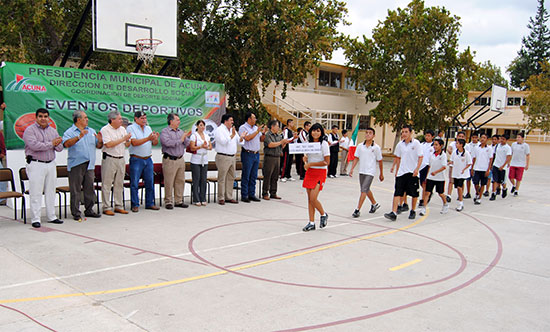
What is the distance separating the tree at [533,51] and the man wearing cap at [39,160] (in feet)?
224

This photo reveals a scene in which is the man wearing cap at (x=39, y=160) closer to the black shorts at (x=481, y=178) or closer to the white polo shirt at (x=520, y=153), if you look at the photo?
the black shorts at (x=481, y=178)

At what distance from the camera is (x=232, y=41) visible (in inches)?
770

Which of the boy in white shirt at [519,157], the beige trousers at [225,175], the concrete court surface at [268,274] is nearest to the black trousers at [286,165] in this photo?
the beige trousers at [225,175]

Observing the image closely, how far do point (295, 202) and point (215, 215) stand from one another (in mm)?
2790

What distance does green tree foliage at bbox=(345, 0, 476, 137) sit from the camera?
1199 inches

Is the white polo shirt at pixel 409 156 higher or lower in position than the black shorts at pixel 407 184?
higher

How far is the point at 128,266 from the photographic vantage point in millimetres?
6113

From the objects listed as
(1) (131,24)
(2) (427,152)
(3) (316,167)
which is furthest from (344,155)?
(3) (316,167)

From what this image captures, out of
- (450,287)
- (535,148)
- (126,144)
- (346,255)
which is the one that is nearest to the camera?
(450,287)

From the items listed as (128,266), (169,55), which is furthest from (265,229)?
(169,55)

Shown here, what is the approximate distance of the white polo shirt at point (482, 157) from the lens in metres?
13.6

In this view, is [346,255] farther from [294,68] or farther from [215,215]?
[294,68]

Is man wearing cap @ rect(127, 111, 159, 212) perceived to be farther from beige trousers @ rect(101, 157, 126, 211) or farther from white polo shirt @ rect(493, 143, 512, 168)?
white polo shirt @ rect(493, 143, 512, 168)

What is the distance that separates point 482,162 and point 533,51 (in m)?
61.8
